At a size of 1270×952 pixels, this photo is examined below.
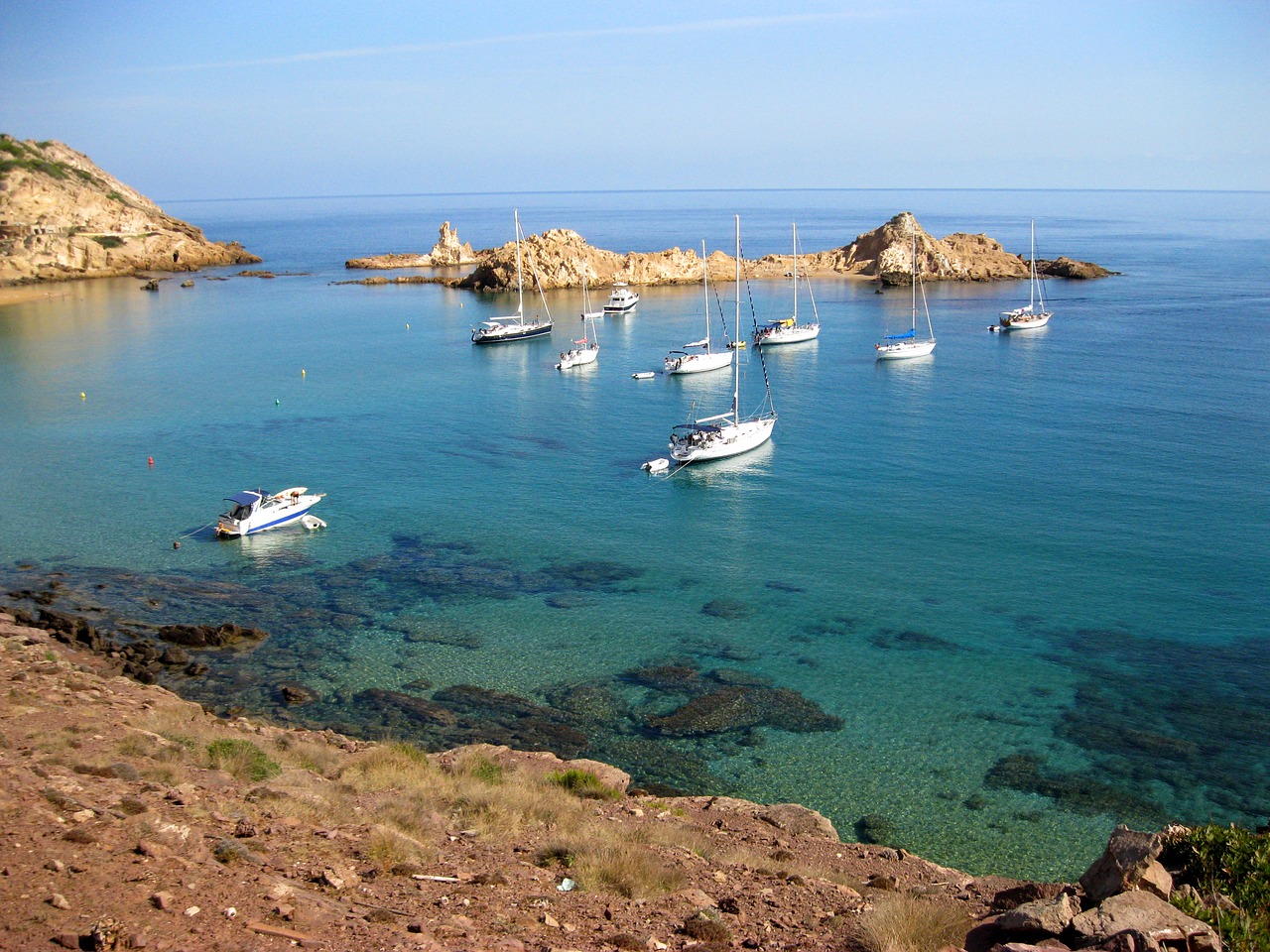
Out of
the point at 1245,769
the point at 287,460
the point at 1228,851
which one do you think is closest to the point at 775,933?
the point at 1228,851

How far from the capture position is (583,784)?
1728cm

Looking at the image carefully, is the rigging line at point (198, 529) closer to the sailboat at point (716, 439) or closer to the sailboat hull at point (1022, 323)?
the sailboat at point (716, 439)

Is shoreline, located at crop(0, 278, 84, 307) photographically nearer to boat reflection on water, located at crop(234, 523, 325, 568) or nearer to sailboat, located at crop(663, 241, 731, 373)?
sailboat, located at crop(663, 241, 731, 373)

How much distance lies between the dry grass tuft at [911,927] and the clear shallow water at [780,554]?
678cm

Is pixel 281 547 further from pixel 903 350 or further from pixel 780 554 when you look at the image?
pixel 903 350

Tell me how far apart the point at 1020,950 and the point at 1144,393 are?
2143 inches

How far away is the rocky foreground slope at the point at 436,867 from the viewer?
9.96 meters

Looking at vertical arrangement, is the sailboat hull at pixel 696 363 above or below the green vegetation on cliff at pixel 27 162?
below

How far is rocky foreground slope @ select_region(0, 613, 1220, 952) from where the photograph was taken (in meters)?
9.96

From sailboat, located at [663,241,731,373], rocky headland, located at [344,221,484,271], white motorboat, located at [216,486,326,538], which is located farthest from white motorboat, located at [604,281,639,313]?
white motorboat, located at [216,486,326,538]

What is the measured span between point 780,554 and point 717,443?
41.3ft

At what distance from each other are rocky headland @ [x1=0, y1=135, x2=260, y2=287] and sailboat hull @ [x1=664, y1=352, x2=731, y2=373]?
84356mm

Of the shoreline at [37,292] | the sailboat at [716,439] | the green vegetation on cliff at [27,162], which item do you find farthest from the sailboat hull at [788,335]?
the green vegetation on cliff at [27,162]

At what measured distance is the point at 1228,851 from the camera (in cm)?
1105
